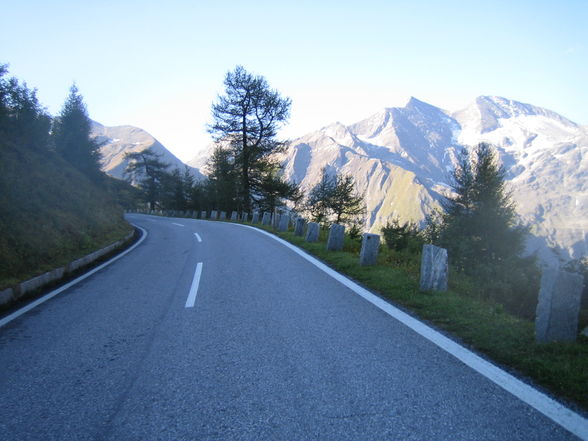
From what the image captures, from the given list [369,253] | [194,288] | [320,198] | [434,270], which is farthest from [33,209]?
[320,198]

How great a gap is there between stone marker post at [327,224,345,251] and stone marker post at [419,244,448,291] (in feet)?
12.4

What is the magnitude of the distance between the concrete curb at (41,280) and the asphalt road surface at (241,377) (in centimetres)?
95

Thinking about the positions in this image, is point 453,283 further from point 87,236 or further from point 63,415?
point 87,236

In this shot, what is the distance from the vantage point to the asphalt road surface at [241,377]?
2.10 meters

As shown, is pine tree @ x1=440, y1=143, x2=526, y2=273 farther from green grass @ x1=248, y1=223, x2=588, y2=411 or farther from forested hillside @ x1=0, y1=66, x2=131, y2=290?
forested hillside @ x1=0, y1=66, x2=131, y2=290

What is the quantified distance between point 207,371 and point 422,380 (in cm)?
181

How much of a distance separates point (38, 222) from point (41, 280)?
3584mm

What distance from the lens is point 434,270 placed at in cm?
507

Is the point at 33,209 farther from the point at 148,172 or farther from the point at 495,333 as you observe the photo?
the point at 148,172

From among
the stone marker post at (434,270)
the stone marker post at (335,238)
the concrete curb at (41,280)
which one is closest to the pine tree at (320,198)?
the stone marker post at (335,238)

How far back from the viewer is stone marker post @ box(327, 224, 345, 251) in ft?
28.9

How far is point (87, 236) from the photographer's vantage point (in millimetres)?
10805

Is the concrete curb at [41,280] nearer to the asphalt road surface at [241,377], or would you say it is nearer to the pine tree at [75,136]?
the asphalt road surface at [241,377]

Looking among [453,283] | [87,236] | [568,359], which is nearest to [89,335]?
[568,359]
